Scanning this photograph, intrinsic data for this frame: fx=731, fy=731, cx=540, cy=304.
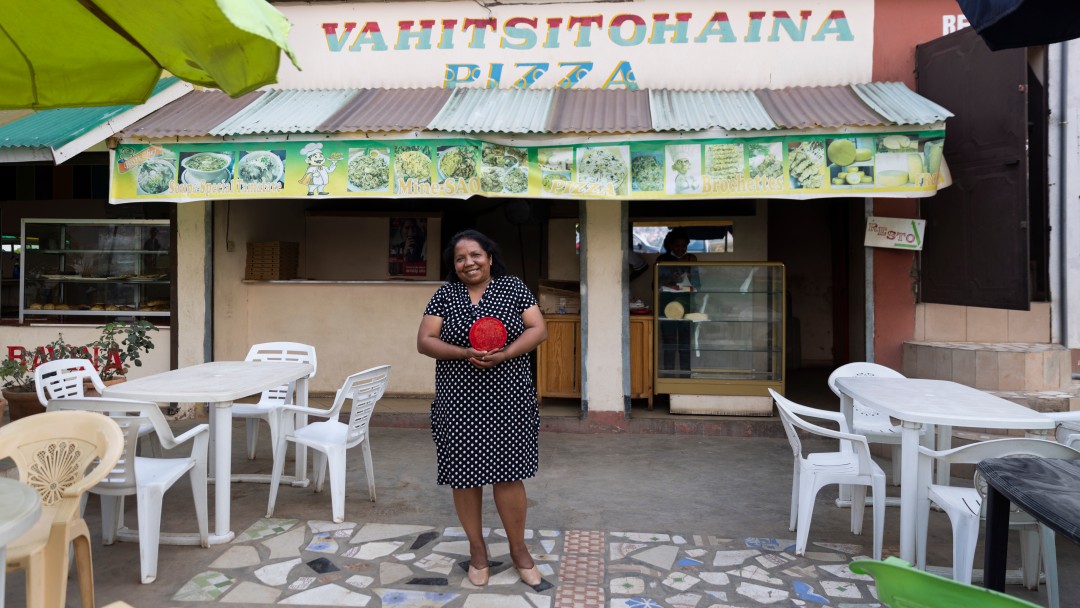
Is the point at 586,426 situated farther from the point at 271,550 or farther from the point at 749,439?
the point at 271,550

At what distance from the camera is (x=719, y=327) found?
7.43 m

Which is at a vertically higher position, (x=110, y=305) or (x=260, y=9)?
(x=260, y=9)

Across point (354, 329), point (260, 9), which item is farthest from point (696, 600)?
point (354, 329)

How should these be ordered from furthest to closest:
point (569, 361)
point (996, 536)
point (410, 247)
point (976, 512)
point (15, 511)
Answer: point (410, 247) < point (569, 361) < point (976, 512) < point (996, 536) < point (15, 511)

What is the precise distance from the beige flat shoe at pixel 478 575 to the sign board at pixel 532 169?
3.26 m

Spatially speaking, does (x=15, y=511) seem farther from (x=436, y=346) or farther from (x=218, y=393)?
(x=218, y=393)

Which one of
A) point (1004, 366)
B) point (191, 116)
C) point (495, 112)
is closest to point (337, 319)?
point (191, 116)

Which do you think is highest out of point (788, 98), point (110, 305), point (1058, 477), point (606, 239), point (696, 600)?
point (788, 98)

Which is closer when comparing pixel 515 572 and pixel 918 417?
pixel 918 417

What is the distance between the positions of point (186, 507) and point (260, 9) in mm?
3720

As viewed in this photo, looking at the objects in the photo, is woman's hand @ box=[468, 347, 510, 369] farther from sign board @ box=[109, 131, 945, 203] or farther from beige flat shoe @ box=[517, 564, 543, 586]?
sign board @ box=[109, 131, 945, 203]

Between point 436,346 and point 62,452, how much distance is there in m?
1.59

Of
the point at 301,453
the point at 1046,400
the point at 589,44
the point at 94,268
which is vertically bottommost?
the point at 301,453

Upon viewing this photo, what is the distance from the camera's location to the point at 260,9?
Answer: 216cm
